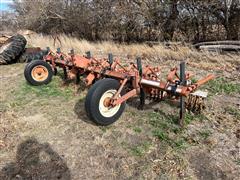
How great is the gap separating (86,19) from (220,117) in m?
12.2

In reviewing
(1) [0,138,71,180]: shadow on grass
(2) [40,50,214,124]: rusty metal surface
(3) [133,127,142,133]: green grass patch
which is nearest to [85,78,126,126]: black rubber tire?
(2) [40,50,214,124]: rusty metal surface

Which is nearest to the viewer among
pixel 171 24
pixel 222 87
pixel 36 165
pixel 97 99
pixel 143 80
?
pixel 36 165

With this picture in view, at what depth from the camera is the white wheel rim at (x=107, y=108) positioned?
381 cm

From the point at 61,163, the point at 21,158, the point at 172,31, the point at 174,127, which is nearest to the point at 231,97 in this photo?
the point at 174,127

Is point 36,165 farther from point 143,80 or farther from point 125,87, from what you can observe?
point 143,80

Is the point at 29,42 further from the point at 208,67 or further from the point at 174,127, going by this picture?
the point at 174,127

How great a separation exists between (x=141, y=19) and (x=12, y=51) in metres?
6.32

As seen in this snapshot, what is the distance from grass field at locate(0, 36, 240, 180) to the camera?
317 centimetres

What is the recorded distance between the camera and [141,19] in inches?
512

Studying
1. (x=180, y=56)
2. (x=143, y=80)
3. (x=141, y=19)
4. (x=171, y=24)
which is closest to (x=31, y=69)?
(x=143, y=80)

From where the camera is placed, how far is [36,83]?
6.22m

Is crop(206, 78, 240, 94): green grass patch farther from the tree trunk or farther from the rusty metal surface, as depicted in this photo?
the tree trunk

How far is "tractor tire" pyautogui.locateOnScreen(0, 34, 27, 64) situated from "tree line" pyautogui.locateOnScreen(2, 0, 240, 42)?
18.0 ft

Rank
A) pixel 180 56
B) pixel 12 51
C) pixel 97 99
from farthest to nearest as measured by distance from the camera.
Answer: pixel 12 51
pixel 180 56
pixel 97 99
